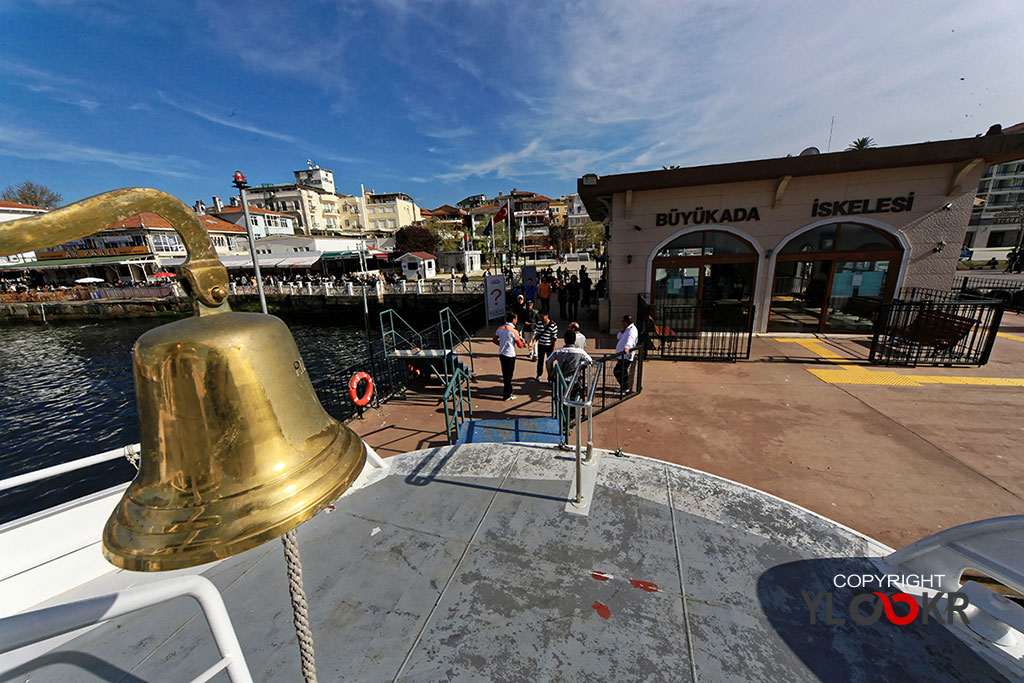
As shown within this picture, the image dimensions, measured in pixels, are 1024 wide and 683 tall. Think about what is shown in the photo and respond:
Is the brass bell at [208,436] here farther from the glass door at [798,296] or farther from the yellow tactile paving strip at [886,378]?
the glass door at [798,296]

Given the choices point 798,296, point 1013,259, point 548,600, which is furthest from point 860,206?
point 1013,259

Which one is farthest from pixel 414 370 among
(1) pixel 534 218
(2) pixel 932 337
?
(1) pixel 534 218

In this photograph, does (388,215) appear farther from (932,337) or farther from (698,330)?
(932,337)

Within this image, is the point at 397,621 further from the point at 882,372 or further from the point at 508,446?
the point at 882,372

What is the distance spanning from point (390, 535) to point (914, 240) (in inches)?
566

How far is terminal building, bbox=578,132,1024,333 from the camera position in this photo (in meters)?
9.77

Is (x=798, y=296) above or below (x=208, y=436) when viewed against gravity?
below

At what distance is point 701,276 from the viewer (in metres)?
11.7

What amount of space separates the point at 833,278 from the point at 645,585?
1244 centimetres

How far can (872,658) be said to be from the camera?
212 cm

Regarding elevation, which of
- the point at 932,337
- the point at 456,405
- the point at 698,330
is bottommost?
the point at 456,405

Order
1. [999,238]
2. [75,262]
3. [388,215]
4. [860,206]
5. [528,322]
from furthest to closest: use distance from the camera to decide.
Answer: [388,215]
[999,238]
[75,262]
[528,322]
[860,206]

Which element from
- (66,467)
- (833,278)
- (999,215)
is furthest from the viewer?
(999,215)

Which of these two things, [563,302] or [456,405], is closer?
[456,405]
